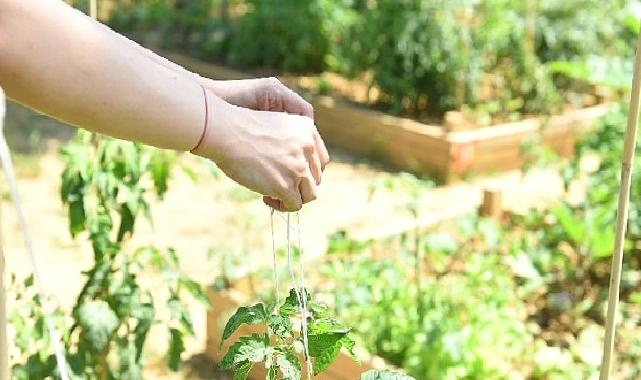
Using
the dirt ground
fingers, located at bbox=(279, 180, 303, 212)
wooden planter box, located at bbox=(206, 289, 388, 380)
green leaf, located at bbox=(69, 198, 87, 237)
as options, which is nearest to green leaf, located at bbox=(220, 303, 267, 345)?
fingers, located at bbox=(279, 180, 303, 212)

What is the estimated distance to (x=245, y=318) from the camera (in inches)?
68.4

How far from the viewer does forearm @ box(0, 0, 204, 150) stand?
1.16 meters

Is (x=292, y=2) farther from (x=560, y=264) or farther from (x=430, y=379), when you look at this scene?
(x=430, y=379)

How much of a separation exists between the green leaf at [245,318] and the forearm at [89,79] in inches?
19.5

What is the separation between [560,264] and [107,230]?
82.7 inches

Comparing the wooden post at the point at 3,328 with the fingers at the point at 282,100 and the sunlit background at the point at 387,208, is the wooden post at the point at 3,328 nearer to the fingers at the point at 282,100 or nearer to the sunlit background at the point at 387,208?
the fingers at the point at 282,100

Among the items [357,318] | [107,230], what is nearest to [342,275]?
[357,318]

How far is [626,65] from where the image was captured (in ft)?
17.3

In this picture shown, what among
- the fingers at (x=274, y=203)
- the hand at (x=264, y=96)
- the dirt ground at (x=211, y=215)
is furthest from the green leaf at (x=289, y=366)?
the dirt ground at (x=211, y=215)

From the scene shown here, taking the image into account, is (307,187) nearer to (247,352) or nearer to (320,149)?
(320,149)

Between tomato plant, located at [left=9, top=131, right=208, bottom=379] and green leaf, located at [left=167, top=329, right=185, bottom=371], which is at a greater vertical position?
tomato plant, located at [left=9, top=131, right=208, bottom=379]

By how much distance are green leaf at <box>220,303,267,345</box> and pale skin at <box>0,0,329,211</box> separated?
0.27 meters

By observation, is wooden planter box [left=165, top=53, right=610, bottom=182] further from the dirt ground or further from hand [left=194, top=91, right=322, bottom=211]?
hand [left=194, top=91, right=322, bottom=211]

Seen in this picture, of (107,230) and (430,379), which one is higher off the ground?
(107,230)
